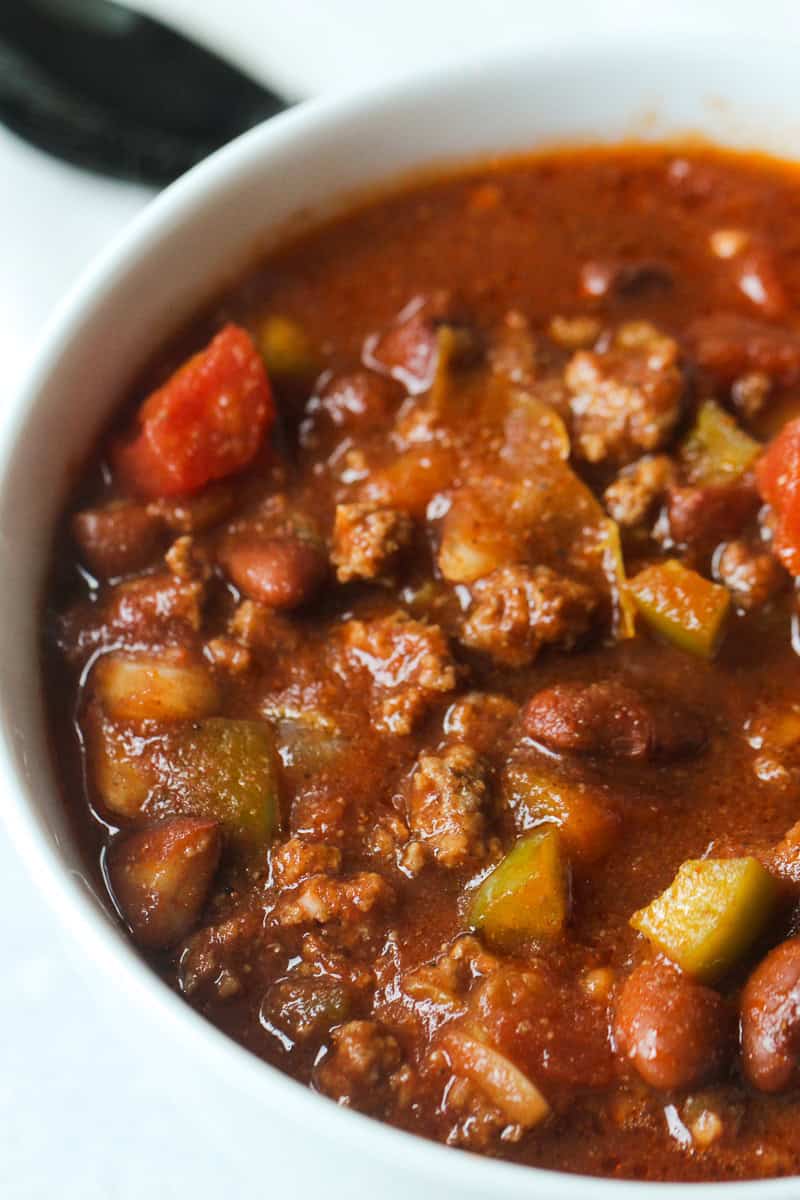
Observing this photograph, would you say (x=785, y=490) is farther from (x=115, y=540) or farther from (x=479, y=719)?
(x=115, y=540)

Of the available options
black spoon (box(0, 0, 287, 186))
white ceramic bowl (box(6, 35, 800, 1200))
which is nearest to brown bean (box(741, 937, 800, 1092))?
white ceramic bowl (box(6, 35, 800, 1200))

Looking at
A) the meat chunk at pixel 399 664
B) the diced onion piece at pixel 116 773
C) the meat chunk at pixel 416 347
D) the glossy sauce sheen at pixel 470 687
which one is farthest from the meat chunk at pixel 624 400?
the diced onion piece at pixel 116 773

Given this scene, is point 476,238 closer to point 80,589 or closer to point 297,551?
point 297,551

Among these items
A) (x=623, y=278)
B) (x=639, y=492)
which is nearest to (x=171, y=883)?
(x=639, y=492)

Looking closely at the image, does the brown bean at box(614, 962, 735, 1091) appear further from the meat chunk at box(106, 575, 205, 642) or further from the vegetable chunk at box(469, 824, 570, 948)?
the meat chunk at box(106, 575, 205, 642)

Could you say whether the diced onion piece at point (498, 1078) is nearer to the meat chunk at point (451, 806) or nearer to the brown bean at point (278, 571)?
the meat chunk at point (451, 806)

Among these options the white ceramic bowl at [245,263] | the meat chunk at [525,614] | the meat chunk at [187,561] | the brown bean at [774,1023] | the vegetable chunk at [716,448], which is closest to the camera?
the white ceramic bowl at [245,263]

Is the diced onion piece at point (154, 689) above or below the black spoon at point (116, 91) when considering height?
below
